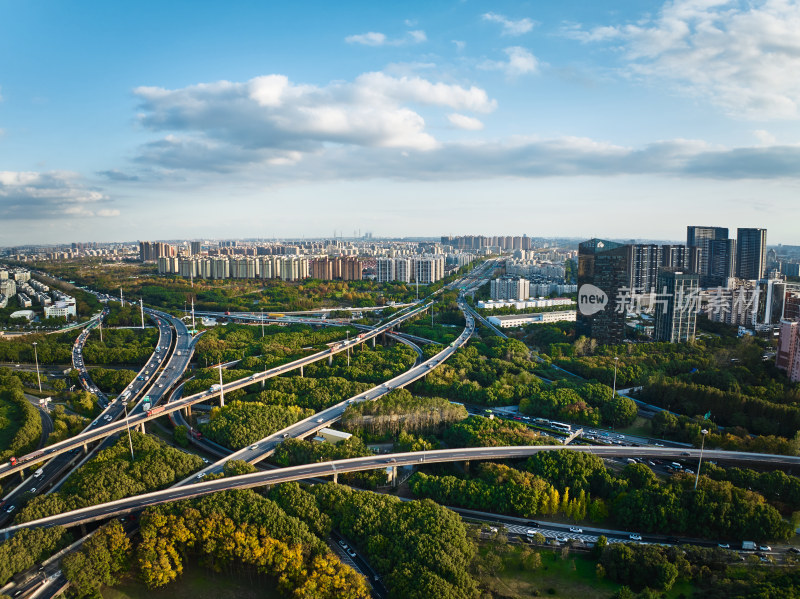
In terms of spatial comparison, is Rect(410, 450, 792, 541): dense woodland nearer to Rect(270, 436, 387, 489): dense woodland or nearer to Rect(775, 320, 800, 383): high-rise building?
Rect(270, 436, 387, 489): dense woodland

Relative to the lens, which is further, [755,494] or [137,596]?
[755,494]

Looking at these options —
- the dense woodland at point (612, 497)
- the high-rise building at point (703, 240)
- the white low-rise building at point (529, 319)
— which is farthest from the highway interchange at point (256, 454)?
the high-rise building at point (703, 240)

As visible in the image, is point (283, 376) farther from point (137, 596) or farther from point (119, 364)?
point (137, 596)

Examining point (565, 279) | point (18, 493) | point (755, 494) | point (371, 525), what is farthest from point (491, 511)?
point (565, 279)
